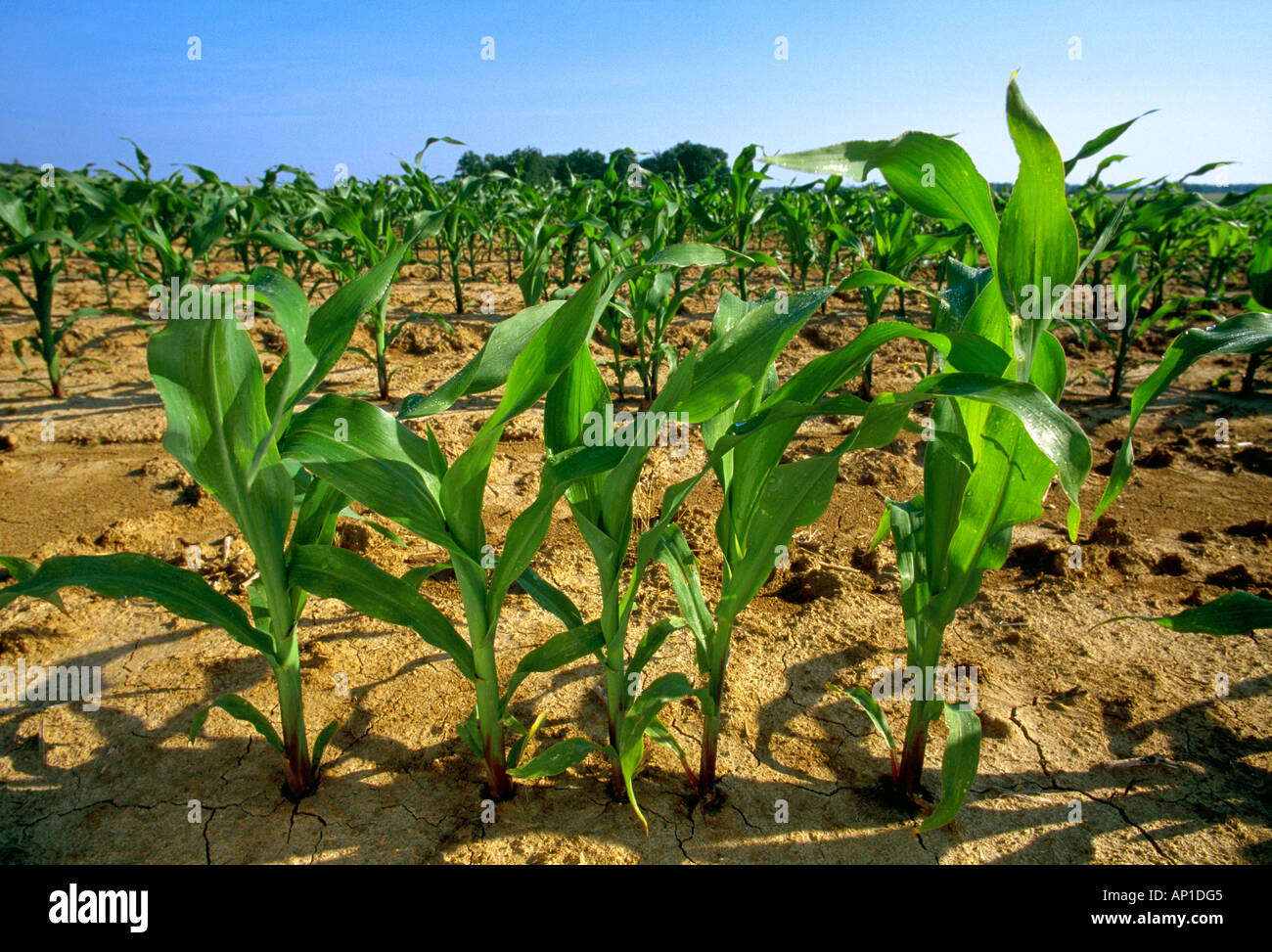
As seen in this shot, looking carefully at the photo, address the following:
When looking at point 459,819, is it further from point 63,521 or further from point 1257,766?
point 63,521

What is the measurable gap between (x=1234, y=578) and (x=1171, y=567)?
17 centimetres

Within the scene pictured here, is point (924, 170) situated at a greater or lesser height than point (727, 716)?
greater

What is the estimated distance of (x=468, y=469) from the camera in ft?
3.64

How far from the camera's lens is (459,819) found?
1.47m

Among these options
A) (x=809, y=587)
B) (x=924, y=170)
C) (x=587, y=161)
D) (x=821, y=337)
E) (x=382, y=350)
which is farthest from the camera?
(x=587, y=161)

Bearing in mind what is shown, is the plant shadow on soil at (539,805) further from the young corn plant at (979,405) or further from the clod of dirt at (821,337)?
the clod of dirt at (821,337)

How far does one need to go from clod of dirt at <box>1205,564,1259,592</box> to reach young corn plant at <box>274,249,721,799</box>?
2174mm

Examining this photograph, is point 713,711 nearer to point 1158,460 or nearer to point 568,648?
point 568,648

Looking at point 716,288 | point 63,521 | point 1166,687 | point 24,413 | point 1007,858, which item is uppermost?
point 716,288

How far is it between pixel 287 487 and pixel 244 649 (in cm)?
97

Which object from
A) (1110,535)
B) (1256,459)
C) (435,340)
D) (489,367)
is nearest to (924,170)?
(489,367)

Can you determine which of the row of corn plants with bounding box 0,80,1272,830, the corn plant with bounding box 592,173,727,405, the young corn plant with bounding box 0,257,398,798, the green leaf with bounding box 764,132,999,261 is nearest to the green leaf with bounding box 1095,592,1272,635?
the row of corn plants with bounding box 0,80,1272,830

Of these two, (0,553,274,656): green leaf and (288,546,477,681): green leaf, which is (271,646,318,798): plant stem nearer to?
(0,553,274,656): green leaf

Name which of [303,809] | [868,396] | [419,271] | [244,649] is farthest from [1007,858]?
[419,271]
